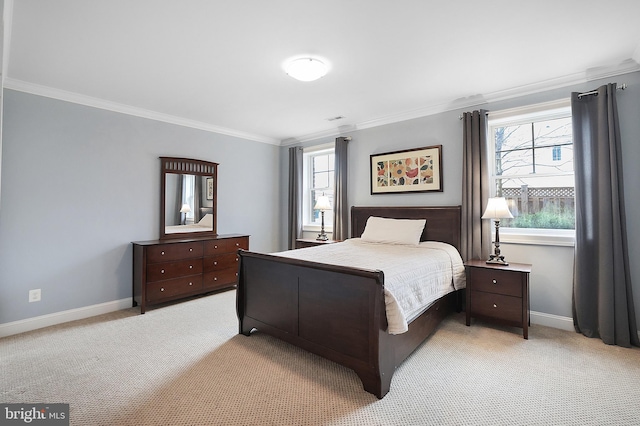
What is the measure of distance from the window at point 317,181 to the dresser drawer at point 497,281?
2498mm

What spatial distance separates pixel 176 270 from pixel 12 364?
1.60m

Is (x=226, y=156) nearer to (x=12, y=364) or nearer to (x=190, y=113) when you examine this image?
(x=190, y=113)

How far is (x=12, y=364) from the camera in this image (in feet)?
7.55

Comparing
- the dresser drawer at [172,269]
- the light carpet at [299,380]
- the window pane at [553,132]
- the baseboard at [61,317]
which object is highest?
the window pane at [553,132]

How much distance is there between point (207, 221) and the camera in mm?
4473

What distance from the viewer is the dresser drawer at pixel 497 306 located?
2.78 m

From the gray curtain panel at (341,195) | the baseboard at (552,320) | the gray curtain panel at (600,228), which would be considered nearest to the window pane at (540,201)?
the gray curtain panel at (600,228)

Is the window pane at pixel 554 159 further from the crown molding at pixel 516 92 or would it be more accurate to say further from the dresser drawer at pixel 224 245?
the dresser drawer at pixel 224 245

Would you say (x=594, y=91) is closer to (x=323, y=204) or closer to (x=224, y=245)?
(x=323, y=204)

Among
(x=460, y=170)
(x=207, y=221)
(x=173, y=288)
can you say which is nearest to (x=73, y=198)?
(x=173, y=288)

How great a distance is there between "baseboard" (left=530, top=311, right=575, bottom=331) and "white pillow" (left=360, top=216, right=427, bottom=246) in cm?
138

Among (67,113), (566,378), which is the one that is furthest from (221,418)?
(67,113)

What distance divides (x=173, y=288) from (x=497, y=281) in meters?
3.59

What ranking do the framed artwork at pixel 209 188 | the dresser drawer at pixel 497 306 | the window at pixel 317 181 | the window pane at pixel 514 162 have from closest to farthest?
the dresser drawer at pixel 497 306 → the window pane at pixel 514 162 → the framed artwork at pixel 209 188 → the window at pixel 317 181
